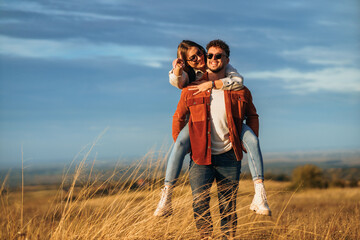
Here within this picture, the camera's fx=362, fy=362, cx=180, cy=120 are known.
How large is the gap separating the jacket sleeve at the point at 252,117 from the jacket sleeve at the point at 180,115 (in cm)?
67

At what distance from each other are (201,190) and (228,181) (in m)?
0.31

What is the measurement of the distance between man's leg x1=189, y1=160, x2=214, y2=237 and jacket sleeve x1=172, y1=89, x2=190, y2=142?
0.42m

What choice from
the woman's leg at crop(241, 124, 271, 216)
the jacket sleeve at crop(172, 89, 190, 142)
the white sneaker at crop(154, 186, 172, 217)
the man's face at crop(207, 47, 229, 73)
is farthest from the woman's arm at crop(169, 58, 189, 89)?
the white sneaker at crop(154, 186, 172, 217)

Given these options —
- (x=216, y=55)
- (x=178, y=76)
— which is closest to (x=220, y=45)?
(x=216, y=55)

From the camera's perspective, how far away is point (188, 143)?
3863 millimetres

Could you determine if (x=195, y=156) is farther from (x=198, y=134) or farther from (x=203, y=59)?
(x=203, y=59)

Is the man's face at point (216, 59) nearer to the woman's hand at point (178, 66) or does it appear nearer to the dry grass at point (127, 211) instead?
the woman's hand at point (178, 66)

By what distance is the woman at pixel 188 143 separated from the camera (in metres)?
3.67

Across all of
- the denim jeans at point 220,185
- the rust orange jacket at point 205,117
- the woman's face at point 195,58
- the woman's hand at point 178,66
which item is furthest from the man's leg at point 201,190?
the woman's face at point 195,58

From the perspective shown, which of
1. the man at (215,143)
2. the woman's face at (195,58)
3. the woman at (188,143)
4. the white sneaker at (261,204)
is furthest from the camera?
the woman's face at (195,58)

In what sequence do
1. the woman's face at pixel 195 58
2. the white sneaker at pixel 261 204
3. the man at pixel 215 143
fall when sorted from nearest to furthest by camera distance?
the white sneaker at pixel 261 204
the man at pixel 215 143
the woman's face at pixel 195 58

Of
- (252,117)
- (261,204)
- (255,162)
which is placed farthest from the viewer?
(252,117)

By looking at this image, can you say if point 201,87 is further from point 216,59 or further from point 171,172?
point 171,172

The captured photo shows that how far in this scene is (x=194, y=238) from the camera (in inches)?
150
